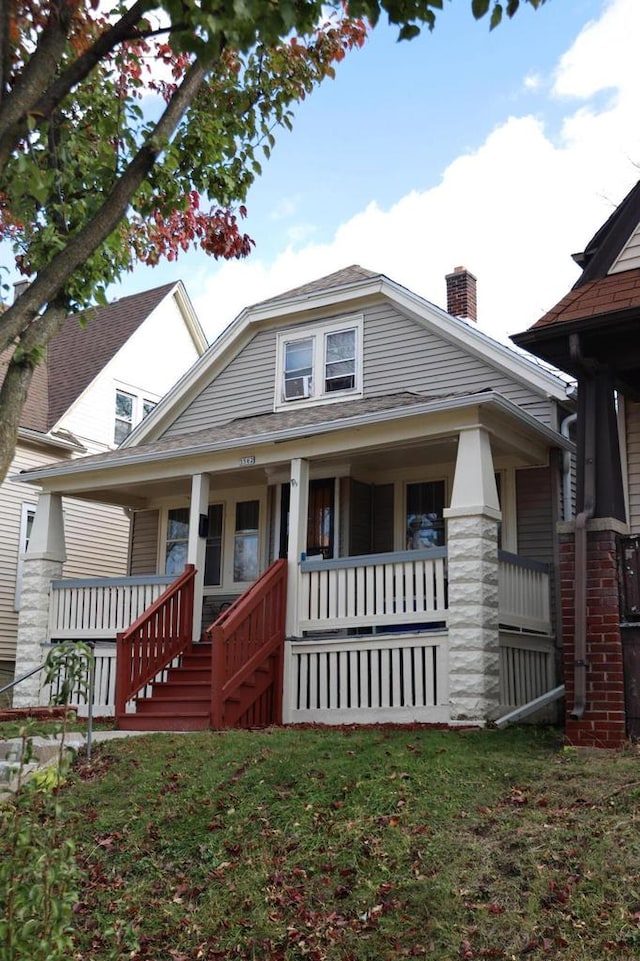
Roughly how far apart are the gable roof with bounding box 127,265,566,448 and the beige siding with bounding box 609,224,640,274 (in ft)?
11.1

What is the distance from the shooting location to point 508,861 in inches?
226

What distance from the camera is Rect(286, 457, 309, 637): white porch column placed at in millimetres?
12398

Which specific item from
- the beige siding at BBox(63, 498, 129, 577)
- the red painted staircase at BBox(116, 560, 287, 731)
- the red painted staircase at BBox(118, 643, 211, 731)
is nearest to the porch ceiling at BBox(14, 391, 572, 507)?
the red painted staircase at BBox(116, 560, 287, 731)

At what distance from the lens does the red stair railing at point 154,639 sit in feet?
40.1

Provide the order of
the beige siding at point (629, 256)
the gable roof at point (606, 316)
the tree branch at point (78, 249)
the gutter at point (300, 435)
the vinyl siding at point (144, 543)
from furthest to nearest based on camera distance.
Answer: the vinyl siding at point (144, 543) → the gutter at point (300, 435) → the beige siding at point (629, 256) → the gable roof at point (606, 316) → the tree branch at point (78, 249)

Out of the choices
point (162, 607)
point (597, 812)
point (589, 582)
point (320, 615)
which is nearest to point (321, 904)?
point (597, 812)

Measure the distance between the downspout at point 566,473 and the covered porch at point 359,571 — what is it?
1.15ft

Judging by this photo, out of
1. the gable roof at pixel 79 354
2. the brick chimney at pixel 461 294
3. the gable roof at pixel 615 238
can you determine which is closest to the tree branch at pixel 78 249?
the gable roof at pixel 615 238

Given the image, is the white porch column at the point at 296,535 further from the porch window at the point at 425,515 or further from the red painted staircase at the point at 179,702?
the porch window at the point at 425,515

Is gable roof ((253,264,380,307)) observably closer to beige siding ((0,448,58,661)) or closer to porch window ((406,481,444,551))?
porch window ((406,481,444,551))

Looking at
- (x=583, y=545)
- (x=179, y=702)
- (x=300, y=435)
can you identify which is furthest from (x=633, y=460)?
(x=179, y=702)

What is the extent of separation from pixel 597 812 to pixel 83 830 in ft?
11.9

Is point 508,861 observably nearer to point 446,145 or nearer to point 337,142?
point 337,142

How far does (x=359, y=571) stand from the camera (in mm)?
12039
